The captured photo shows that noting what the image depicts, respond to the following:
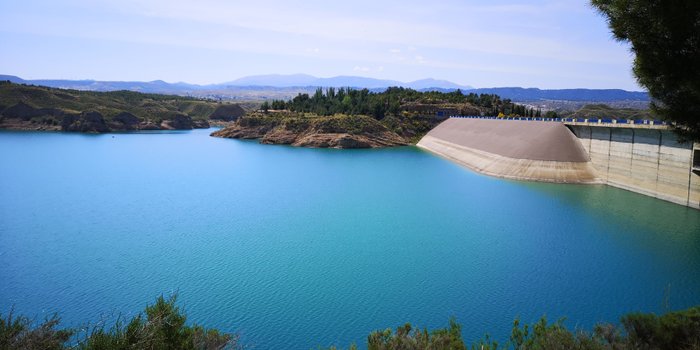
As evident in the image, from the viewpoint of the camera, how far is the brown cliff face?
291 ft

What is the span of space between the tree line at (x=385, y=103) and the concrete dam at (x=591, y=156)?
34.0 meters

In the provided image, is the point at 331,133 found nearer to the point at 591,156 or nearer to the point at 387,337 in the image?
the point at 591,156

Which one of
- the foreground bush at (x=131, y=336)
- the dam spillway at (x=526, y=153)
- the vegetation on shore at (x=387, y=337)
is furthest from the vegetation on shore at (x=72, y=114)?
the vegetation on shore at (x=387, y=337)

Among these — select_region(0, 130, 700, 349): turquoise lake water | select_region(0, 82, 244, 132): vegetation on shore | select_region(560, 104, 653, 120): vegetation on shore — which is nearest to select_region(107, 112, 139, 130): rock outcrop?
select_region(0, 82, 244, 132): vegetation on shore

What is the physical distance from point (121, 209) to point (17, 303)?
17384 millimetres

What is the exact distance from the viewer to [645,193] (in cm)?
4069

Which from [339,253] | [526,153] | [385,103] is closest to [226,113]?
→ [385,103]

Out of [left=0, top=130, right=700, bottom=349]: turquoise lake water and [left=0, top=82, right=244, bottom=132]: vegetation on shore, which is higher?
[left=0, top=82, right=244, bottom=132]: vegetation on shore

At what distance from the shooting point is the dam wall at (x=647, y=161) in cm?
3645

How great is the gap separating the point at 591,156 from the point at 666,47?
1542 inches

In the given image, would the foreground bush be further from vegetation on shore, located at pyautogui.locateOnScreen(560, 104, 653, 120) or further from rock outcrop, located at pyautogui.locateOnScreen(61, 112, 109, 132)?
rock outcrop, located at pyautogui.locateOnScreen(61, 112, 109, 132)

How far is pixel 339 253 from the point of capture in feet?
85.6

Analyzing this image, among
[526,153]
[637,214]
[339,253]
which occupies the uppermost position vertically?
[526,153]

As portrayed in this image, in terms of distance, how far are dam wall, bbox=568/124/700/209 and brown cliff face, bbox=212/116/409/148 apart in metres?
44.8
